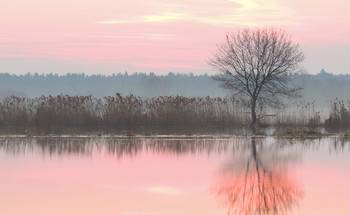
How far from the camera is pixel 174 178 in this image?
15.0 m

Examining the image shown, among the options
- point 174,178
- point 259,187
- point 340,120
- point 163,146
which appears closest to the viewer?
point 259,187

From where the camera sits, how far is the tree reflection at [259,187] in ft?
37.7

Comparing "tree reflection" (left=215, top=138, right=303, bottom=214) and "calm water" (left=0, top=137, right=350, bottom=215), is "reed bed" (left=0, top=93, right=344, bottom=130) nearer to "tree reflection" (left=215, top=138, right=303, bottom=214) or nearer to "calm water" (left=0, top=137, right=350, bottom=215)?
"calm water" (left=0, top=137, right=350, bottom=215)

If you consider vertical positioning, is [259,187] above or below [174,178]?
below

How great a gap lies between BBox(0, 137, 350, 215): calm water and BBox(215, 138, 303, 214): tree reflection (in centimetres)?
2

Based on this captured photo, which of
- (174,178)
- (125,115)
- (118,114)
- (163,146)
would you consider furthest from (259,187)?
(118,114)

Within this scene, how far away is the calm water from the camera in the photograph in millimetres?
11562

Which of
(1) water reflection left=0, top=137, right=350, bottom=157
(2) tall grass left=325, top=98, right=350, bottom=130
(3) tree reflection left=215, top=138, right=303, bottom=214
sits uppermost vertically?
(2) tall grass left=325, top=98, right=350, bottom=130

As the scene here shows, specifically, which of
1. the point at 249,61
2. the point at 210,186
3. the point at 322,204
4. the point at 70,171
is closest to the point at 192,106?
the point at 249,61

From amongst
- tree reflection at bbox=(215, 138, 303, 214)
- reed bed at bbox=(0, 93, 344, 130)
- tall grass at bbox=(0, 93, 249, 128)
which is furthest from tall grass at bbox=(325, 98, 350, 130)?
tree reflection at bbox=(215, 138, 303, 214)

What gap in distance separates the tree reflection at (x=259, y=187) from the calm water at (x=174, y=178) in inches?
0.7

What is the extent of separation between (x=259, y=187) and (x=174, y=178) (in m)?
2.30

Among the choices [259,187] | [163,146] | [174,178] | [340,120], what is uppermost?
[340,120]

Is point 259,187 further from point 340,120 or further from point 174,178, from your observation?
point 340,120
